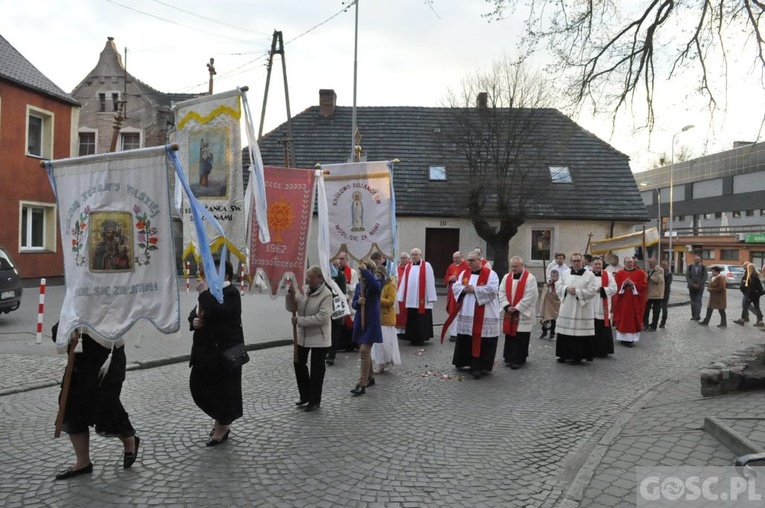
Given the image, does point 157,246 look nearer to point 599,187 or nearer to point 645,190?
point 599,187

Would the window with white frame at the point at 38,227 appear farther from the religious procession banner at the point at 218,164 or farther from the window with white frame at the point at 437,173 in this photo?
the religious procession banner at the point at 218,164

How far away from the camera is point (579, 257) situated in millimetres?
10570

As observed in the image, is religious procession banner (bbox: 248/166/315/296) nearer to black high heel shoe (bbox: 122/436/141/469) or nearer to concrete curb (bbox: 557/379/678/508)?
black high heel shoe (bbox: 122/436/141/469)

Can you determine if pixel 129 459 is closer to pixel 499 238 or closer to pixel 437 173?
pixel 499 238

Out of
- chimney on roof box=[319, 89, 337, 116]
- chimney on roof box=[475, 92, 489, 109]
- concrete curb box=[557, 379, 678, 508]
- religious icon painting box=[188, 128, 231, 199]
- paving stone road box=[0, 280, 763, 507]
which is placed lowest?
paving stone road box=[0, 280, 763, 507]

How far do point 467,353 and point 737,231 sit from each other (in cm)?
5029

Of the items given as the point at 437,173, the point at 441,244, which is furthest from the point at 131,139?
the point at 441,244

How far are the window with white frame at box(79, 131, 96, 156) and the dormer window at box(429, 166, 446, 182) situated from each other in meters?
17.1

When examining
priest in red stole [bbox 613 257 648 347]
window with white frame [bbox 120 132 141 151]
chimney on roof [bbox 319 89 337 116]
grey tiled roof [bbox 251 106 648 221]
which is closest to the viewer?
priest in red stole [bbox 613 257 648 347]

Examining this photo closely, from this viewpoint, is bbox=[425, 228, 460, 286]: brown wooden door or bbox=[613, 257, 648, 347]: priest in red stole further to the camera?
bbox=[425, 228, 460, 286]: brown wooden door

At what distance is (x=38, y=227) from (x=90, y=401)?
63.4ft

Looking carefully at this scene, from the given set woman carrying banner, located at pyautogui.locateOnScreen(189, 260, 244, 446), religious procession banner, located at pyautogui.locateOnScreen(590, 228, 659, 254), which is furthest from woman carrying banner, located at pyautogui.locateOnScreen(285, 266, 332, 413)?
religious procession banner, located at pyautogui.locateOnScreen(590, 228, 659, 254)

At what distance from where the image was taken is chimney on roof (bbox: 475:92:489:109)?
916 inches

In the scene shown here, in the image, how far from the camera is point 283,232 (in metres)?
6.32
